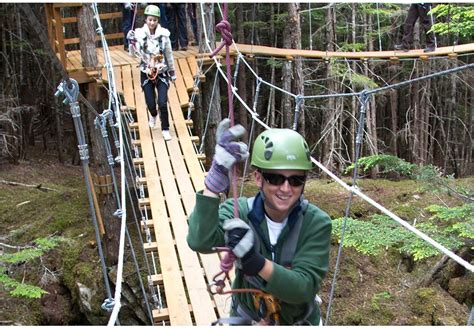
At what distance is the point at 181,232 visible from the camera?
139 inches

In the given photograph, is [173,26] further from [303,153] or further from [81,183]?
[303,153]

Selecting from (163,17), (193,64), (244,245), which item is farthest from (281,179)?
(163,17)

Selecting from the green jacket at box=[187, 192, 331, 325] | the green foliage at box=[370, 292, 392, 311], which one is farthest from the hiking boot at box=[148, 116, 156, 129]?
the green jacket at box=[187, 192, 331, 325]

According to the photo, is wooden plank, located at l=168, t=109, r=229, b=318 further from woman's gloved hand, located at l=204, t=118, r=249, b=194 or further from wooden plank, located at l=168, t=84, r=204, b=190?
woman's gloved hand, located at l=204, t=118, r=249, b=194

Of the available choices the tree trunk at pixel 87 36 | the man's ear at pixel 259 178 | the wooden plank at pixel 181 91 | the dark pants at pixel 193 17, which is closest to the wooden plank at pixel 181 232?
the wooden plank at pixel 181 91

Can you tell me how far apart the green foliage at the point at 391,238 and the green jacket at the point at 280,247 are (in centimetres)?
187

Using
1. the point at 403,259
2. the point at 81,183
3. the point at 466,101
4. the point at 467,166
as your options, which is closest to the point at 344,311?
the point at 403,259

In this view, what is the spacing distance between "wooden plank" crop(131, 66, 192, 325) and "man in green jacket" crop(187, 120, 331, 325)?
146 centimetres

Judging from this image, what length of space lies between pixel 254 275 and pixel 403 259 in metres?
4.19

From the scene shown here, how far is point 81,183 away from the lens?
27.8 feet

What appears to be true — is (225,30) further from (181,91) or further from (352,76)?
(352,76)

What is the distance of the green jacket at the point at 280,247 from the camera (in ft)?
4.21

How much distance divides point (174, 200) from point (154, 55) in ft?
4.16

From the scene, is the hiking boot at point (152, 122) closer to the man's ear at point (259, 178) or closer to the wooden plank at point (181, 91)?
the wooden plank at point (181, 91)
